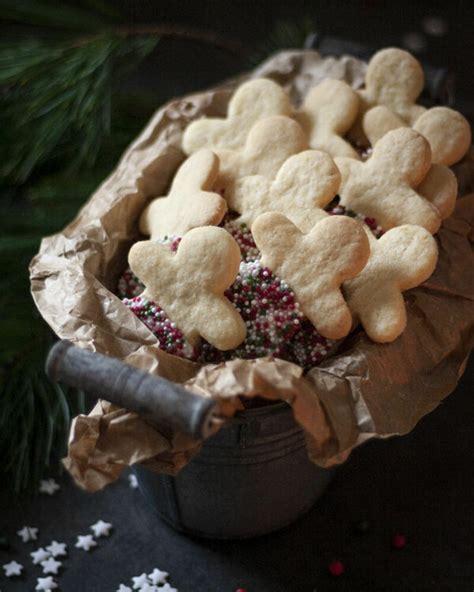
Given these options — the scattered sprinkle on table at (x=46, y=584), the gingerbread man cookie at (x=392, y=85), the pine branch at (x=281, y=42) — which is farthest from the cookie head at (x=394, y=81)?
the scattered sprinkle on table at (x=46, y=584)

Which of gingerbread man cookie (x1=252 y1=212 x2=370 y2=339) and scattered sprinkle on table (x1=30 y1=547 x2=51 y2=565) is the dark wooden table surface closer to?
scattered sprinkle on table (x1=30 y1=547 x2=51 y2=565)

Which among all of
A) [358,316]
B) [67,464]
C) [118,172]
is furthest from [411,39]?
[67,464]

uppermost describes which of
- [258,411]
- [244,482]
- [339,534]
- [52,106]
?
[52,106]

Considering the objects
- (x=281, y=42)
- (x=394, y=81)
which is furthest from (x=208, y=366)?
(x=281, y=42)

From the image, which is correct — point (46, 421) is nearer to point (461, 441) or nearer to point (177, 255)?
point (177, 255)

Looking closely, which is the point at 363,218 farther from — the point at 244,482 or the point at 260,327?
the point at 244,482

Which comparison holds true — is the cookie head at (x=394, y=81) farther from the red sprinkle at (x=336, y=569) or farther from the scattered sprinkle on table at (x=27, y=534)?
the scattered sprinkle on table at (x=27, y=534)
